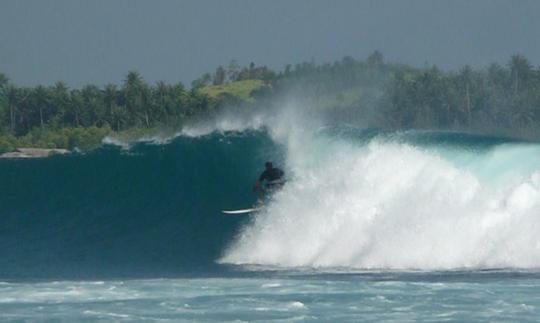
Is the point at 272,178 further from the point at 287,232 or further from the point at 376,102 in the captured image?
the point at 376,102

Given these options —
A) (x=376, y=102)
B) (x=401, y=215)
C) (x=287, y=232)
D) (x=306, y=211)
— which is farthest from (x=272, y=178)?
(x=376, y=102)

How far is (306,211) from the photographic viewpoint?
25766 mm

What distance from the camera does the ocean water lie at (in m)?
18.5

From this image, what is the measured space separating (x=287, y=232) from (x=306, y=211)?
2.37ft

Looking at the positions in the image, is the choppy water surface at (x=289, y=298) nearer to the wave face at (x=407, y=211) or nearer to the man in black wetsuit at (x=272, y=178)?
the wave face at (x=407, y=211)

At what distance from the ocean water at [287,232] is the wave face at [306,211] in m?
0.05

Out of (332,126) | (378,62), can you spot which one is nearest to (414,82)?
(378,62)

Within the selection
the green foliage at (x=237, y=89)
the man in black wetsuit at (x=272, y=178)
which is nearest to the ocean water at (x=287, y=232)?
the man in black wetsuit at (x=272, y=178)

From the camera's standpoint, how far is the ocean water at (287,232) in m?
18.5

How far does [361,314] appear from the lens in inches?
685

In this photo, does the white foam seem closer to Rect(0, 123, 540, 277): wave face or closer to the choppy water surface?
Rect(0, 123, 540, 277): wave face

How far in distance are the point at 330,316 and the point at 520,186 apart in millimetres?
8765

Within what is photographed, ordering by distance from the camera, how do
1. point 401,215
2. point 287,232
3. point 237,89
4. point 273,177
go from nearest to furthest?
1. point 401,215
2. point 287,232
3. point 273,177
4. point 237,89

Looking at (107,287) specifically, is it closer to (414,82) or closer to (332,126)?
(332,126)
